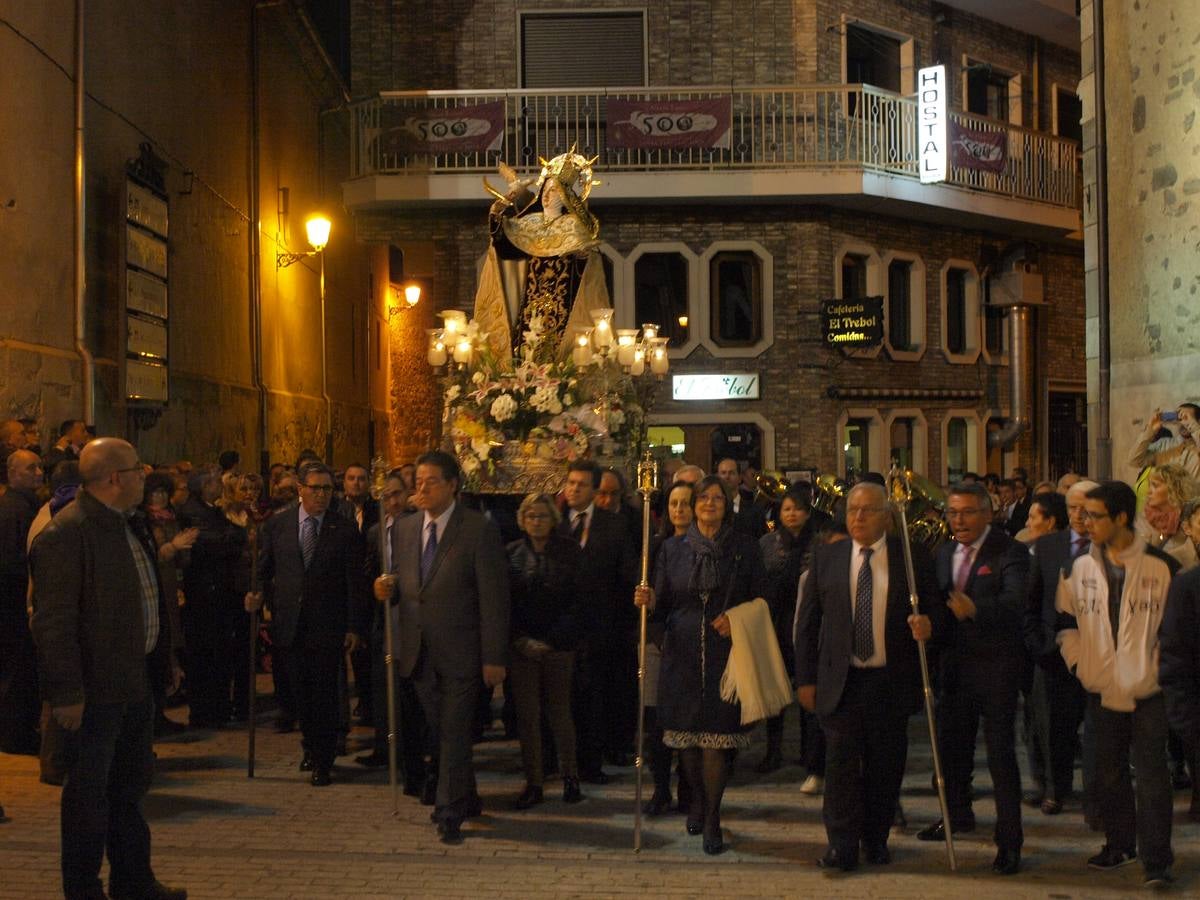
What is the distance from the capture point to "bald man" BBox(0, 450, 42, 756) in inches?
343

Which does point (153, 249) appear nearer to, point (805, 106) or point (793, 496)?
point (793, 496)

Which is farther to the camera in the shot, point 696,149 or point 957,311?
point 957,311

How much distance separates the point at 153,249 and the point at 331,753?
9466 mm

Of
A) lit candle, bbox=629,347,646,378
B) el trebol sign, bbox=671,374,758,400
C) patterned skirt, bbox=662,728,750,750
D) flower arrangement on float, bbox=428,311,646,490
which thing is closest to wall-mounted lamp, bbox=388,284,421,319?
el trebol sign, bbox=671,374,758,400

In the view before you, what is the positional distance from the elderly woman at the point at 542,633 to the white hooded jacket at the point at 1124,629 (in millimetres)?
2959

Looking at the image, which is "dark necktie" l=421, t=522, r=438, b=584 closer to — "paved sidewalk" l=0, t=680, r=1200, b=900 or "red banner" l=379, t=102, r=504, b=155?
"paved sidewalk" l=0, t=680, r=1200, b=900

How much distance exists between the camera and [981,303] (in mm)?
27703

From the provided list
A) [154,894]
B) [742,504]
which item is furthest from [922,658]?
[742,504]

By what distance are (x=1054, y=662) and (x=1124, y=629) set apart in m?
1.40

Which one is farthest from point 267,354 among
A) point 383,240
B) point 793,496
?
point 793,496

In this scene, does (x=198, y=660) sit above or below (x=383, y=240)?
below

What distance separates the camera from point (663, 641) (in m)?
7.88

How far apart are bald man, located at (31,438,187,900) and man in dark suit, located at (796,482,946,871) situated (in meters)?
3.24

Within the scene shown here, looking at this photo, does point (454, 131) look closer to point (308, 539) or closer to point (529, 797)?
point (308, 539)
